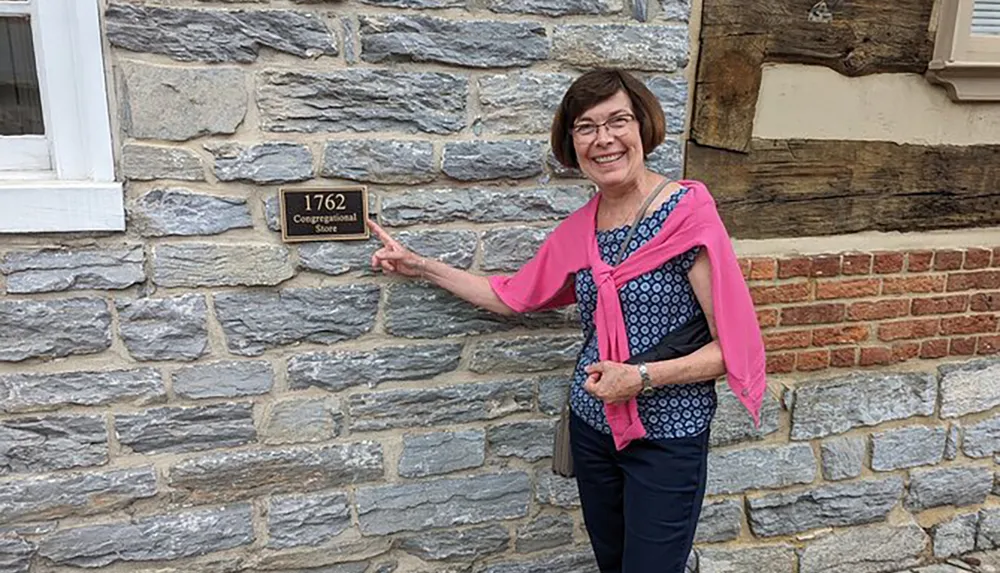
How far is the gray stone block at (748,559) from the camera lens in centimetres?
290

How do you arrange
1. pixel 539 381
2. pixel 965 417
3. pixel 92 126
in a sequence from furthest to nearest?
pixel 965 417, pixel 539 381, pixel 92 126

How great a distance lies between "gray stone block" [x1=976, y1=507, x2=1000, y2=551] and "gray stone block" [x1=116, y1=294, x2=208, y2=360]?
3.13m

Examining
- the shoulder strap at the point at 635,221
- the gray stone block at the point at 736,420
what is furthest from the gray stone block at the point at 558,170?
the gray stone block at the point at 736,420

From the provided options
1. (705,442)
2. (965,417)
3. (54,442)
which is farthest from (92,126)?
(965,417)

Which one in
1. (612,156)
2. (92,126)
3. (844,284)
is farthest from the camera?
(844,284)

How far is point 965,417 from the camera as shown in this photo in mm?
3145

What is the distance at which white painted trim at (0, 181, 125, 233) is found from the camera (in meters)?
2.05

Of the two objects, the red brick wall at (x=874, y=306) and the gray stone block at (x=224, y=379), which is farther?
the red brick wall at (x=874, y=306)

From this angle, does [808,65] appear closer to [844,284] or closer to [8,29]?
[844,284]

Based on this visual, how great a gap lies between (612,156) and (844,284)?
1.38 meters

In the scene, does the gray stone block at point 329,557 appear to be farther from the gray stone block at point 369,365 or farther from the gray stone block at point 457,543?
the gray stone block at point 369,365

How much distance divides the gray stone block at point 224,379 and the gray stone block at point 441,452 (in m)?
0.49

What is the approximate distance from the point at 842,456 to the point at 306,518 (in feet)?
6.58

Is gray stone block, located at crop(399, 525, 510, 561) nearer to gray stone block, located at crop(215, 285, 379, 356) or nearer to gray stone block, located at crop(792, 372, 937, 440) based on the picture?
gray stone block, located at crop(215, 285, 379, 356)
